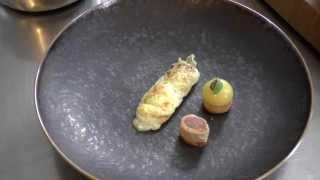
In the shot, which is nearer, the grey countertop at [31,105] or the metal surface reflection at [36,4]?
the grey countertop at [31,105]

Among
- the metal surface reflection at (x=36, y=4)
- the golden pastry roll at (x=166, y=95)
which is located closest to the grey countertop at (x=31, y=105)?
the metal surface reflection at (x=36, y=4)

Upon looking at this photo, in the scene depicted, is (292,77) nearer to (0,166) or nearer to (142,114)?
(142,114)

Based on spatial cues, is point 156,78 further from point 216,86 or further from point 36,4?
point 36,4

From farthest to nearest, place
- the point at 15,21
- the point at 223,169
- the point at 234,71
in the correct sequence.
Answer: the point at 15,21, the point at 234,71, the point at 223,169

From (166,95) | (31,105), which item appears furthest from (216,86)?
(31,105)

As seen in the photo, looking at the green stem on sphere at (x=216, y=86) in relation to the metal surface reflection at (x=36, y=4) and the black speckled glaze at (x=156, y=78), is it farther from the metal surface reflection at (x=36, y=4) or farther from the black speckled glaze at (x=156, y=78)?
the metal surface reflection at (x=36, y=4)

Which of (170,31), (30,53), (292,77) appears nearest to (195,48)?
(170,31)
